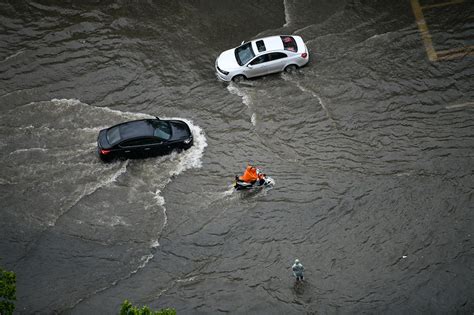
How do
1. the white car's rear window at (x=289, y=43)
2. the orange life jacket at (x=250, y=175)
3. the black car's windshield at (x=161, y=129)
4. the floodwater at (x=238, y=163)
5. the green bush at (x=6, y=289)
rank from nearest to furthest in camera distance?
the green bush at (x=6, y=289) < the floodwater at (x=238, y=163) < the orange life jacket at (x=250, y=175) < the black car's windshield at (x=161, y=129) < the white car's rear window at (x=289, y=43)

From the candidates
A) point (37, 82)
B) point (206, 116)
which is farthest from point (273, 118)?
point (37, 82)

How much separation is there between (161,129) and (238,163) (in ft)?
9.98

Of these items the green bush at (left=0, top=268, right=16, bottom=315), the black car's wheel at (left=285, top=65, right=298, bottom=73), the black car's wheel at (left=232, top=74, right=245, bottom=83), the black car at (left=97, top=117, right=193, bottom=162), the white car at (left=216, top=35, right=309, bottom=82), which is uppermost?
the white car at (left=216, top=35, right=309, bottom=82)

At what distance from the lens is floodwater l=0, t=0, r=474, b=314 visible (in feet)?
61.2

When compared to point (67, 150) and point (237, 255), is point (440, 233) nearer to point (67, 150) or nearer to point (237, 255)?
point (237, 255)

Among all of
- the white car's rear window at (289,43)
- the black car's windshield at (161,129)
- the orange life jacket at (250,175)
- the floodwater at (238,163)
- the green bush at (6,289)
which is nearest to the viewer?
the green bush at (6,289)

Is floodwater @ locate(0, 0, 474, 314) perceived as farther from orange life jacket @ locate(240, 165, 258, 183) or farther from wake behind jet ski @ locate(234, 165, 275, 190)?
orange life jacket @ locate(240, 165, 258, 183)

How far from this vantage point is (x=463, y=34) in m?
25.9

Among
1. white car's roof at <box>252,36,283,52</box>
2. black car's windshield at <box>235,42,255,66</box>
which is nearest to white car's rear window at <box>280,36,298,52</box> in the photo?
white car's roof at <box>252,36,283,52</box>

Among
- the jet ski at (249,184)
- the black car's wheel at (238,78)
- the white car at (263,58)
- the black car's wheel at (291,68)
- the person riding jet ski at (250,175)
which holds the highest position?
the white car at (263,58)

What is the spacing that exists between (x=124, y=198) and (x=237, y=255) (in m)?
4.56

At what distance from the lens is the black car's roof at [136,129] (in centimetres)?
2189

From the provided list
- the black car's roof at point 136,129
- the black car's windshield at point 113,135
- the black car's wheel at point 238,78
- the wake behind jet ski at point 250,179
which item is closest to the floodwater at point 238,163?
the black car's wheel at point 238,78

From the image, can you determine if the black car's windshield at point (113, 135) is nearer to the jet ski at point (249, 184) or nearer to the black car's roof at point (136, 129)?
the black car's roof at point (136, 129)
